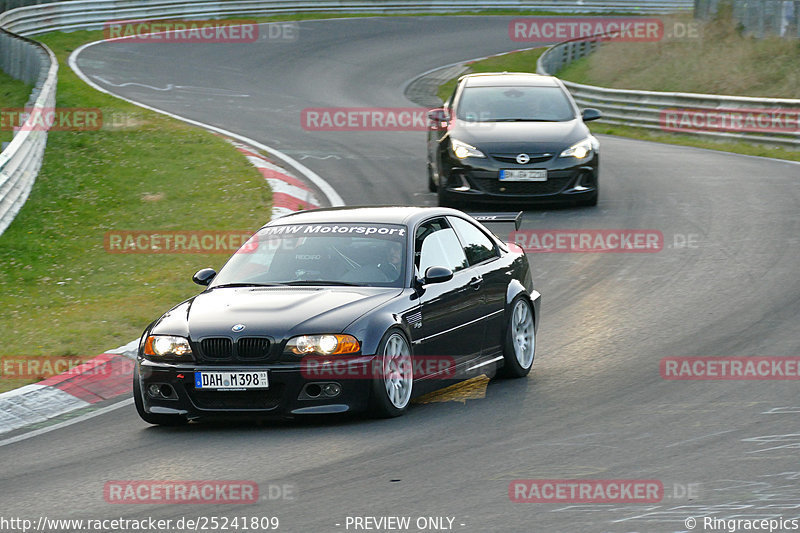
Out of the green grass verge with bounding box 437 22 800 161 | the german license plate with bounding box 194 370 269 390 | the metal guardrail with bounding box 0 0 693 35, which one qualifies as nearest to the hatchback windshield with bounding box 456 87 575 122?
the green grass verge with bounding box 437 22 800 161

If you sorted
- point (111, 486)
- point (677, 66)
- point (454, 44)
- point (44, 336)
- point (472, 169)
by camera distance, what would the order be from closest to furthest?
point (111, 486), point (44, 336), point (472, 169), point (677, 66), point (454, 44)

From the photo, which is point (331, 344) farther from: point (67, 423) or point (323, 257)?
point (67, 423)

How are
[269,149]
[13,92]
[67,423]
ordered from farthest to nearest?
[13,92] < [269,149] < [67,423]

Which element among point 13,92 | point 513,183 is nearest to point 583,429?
point 513,183

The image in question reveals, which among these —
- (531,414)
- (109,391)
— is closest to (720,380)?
(531,414)

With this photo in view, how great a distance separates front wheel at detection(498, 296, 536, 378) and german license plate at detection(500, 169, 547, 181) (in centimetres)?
645

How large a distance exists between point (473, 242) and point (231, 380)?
8.59ft

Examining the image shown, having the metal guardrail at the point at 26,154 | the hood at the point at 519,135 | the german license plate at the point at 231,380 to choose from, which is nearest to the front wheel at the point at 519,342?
the german license plate at the point at 231,380

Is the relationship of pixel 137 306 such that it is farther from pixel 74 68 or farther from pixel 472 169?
pixel 74 68

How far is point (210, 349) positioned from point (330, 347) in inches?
28.7

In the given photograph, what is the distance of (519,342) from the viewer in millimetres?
9945

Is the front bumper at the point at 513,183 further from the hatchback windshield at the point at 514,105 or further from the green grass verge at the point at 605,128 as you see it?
the green grass verge at the point at 605,128

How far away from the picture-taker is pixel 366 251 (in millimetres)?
9172

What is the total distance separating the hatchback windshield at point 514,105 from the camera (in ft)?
58.0
